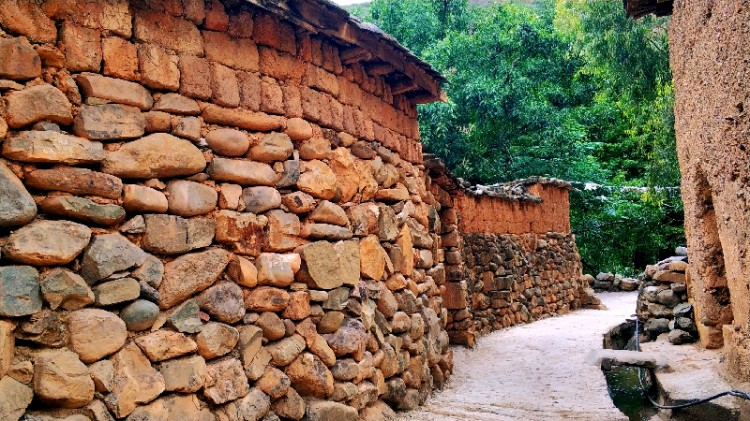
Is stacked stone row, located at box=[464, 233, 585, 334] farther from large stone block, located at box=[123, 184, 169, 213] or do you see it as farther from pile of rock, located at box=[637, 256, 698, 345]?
large stone block, located at box=[123, 184, 169, 213]

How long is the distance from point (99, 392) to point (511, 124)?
14.0m

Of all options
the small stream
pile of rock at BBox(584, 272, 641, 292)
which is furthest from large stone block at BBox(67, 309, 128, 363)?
pile of rock at BBox(584, 272, 641, 292)

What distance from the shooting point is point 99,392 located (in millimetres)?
2318

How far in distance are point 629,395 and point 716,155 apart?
11.3 ft

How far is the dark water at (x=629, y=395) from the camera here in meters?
5.89

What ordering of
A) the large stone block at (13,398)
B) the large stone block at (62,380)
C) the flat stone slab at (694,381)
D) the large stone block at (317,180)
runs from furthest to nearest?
the flat stone slab at (694,381) < the large stone block at (317,180) < the large stone block at (62,380) < the large stone block at (13,398)

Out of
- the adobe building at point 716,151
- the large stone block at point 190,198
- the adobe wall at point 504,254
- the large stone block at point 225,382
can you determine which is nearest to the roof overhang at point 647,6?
the adobe building at point 716,151

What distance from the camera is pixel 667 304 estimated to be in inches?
299

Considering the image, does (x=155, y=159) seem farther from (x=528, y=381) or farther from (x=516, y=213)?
(x=516, y=213)

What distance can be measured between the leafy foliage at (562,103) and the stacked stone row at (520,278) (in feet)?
7.45

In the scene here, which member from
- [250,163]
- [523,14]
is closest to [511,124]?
[523,14]

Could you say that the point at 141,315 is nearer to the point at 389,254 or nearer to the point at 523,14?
the point at 389,254

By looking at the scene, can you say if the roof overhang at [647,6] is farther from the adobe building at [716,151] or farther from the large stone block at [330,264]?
the large stone block at [330,264]

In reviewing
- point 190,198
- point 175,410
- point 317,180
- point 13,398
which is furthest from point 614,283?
point 13,398
